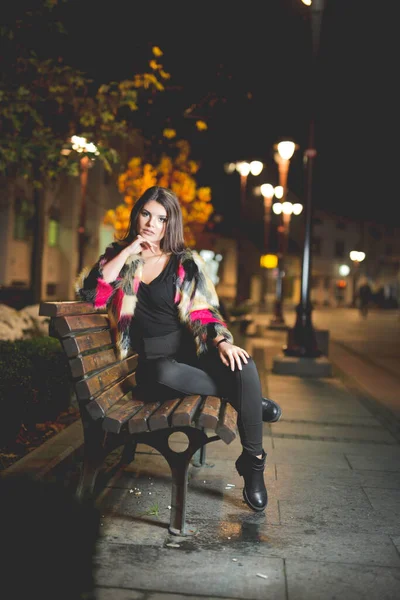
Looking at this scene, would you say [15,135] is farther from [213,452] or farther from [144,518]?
[144,518]

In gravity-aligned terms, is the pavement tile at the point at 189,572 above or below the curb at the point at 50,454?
below

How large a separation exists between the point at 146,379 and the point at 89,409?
1.68ft

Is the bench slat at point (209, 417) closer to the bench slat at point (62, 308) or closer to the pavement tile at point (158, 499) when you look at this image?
the pavement tile at point (158, 499)

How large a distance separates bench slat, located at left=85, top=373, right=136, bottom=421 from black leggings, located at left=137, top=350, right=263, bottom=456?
18 centimetres

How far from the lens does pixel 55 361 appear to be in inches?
220

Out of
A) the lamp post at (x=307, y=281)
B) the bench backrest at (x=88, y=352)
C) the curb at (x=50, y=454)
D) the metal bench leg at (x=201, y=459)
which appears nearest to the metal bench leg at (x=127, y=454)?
the curb at (x=50, y=454)

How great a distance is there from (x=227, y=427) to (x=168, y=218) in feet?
5.10

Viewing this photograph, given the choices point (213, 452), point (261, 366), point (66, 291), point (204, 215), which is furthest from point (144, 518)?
point (66, 291)

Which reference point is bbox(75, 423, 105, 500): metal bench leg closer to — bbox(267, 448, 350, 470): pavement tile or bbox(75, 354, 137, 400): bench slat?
bbox(75, 354, 137, 400): bench slat

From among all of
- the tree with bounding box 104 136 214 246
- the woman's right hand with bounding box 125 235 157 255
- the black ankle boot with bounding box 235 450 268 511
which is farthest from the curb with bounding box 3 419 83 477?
the tree with bounding box 104 136 214 246

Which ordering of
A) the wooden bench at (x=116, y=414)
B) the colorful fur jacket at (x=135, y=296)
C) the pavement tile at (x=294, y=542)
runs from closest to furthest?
the pavement tile at (x=294, y=542) → the wooden bench at (x=116, y=414) → the colorful fur jacket at (x=135, y=296)

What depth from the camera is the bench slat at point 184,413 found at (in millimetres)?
3234

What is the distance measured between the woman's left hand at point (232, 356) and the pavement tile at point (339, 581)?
110cm

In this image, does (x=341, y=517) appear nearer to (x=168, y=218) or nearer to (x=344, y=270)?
(x=168, y=218)
